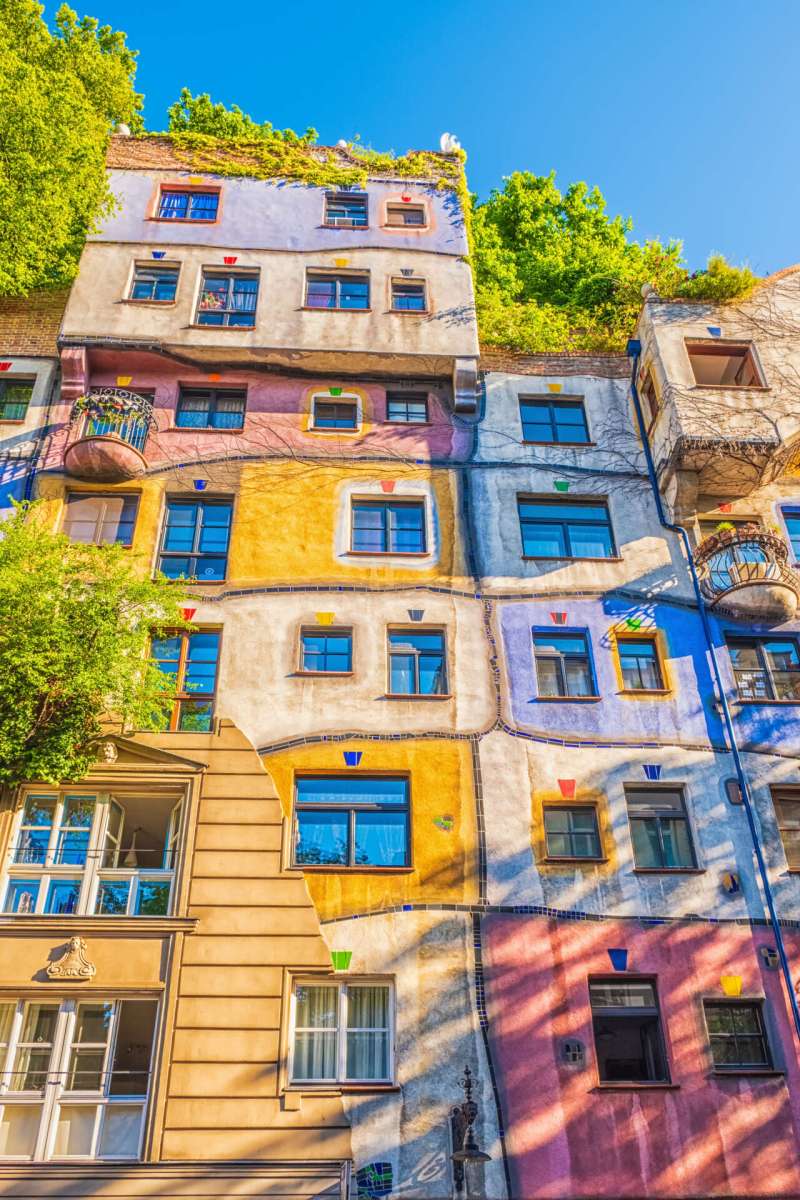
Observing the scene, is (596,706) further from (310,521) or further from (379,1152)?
(379,1152)

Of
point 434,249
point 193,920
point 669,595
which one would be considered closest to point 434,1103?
point 193,920

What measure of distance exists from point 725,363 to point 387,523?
9012 millimetres

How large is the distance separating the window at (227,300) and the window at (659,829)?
1307 centimetres

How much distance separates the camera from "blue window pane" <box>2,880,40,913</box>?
47.3 ft

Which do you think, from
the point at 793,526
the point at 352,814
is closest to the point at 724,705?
the point at 793,526

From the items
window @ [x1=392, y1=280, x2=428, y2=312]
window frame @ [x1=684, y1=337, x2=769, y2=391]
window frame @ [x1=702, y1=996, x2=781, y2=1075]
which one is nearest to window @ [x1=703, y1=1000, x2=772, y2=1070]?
window frame @ [x1=702, y1=996, x2=781, y2=1075]

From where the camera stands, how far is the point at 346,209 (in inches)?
973

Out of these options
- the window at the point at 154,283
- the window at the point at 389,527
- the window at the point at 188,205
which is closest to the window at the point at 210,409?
the window at the point at 154,283

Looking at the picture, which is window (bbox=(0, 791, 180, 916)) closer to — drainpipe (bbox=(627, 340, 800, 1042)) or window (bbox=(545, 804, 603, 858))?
window (bbox=(545, 804, 603, 858))

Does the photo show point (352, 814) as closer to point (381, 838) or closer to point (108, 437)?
point (381, 838)

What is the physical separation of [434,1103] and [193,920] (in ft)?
13.9

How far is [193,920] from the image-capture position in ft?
46.8

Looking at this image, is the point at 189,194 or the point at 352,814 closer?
the point at 352,814

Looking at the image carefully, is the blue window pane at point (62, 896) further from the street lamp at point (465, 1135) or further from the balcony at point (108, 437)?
the balcony at point (108, 437)
